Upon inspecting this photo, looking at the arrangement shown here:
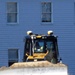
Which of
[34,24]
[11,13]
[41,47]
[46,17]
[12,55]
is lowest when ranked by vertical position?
[12,55]

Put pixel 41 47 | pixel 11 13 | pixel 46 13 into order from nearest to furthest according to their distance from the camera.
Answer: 1. pixel 41 47
2. pixel 11 13
3. pixel 46 13

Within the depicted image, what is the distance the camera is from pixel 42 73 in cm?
1661

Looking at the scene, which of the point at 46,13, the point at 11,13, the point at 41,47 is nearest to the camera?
the point at 41,47

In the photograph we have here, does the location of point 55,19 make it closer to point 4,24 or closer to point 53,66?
point 4,24

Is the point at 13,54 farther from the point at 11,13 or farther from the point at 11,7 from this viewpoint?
the point at 11,7

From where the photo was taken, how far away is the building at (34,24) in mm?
31867

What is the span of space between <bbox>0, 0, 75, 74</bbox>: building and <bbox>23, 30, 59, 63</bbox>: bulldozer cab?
7.88 meters

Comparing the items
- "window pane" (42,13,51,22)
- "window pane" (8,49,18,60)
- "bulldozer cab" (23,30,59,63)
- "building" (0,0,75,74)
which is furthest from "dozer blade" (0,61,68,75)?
"window pane" (42,13,51,22)

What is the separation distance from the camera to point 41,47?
2370 cm

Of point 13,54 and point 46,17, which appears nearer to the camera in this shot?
point 13,54

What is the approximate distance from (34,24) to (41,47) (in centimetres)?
862

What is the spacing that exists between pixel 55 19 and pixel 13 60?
370 cm

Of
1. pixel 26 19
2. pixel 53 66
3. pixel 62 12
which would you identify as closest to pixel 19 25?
A: pixel 26 19

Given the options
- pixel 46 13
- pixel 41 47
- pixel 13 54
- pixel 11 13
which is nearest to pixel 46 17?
pixel 46 13
